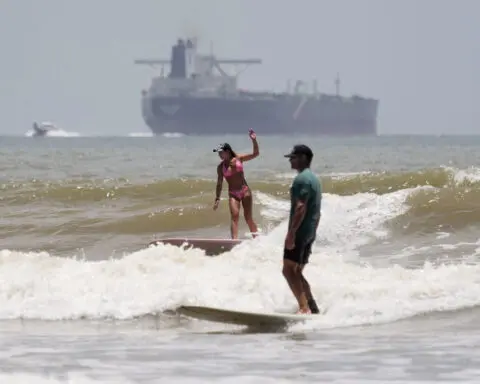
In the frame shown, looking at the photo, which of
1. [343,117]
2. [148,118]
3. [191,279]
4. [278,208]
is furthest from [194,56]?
[191,279]

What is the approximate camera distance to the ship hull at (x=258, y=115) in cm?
16612

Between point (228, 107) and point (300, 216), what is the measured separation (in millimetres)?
156181

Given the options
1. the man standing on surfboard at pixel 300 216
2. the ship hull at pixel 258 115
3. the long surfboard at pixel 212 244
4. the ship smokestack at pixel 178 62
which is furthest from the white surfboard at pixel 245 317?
the ship smokestack at pixel 178 62

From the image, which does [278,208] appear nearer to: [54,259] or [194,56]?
[54,259]

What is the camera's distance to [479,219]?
19328mm

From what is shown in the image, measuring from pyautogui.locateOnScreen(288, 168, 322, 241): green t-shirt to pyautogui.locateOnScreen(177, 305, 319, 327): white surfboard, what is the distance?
699 millimetres

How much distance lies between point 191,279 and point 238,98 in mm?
154476

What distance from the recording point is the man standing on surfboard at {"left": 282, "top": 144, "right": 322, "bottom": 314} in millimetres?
9828

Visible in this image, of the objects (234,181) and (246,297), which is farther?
(234,181)

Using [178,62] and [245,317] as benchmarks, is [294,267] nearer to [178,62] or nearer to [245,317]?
[245,317]

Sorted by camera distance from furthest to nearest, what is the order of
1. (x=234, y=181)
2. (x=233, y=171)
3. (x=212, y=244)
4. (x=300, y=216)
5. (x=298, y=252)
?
A: 1. (x=234, y=181)
2. (x=233, y=171)
3. (x=212, y=244)
4. (x=298, y=252)
5. (x=300, y=216)

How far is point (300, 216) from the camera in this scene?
387 inches

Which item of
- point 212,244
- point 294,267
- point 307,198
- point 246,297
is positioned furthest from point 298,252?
point 212,244

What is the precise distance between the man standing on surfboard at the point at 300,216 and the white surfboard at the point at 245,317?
0.25 meters
